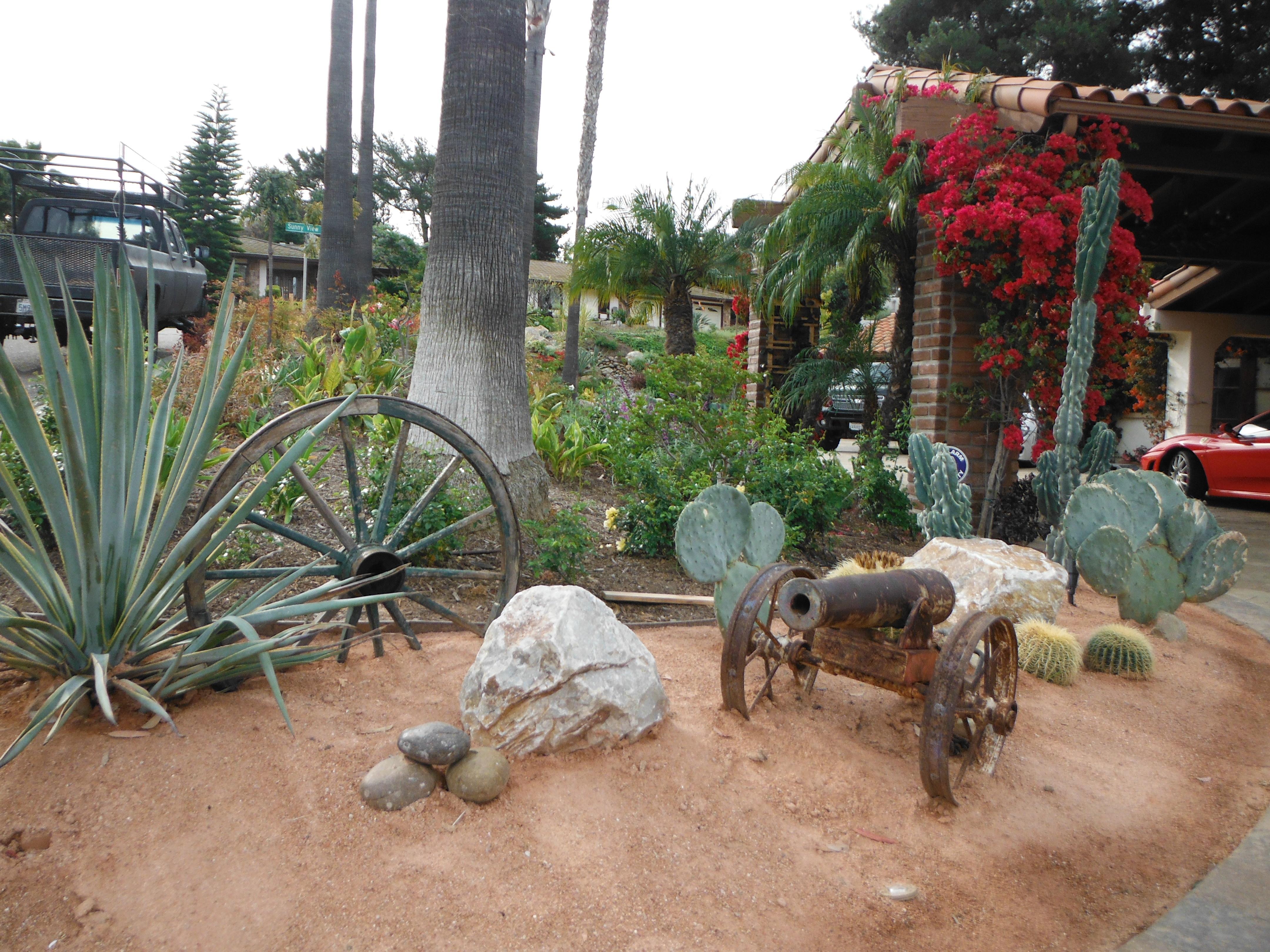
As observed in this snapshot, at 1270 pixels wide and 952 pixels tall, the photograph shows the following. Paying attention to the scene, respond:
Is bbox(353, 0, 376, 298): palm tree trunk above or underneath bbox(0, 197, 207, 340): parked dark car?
above

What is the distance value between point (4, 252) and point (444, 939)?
10.1 meters

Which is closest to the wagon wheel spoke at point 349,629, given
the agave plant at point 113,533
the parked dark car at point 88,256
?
the agave plant at point 113,533

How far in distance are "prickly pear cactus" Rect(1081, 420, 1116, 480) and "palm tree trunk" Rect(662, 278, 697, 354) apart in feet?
24.3

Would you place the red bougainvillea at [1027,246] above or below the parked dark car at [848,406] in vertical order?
above

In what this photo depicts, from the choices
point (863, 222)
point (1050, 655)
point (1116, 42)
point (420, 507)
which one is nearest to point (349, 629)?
point (420, 507)

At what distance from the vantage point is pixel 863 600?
103 inches

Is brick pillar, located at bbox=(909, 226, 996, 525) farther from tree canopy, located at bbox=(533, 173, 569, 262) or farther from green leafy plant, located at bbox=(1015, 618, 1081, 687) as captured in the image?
tree canopy, located at bbox=(533, 173, 569, 262)

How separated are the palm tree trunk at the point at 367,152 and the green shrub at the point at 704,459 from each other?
1102 cm

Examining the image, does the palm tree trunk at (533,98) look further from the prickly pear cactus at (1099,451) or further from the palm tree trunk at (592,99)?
the prickly pear cactus at (1099,451)

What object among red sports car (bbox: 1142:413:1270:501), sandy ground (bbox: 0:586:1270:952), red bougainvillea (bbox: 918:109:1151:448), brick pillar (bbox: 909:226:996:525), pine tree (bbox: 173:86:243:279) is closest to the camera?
sandy ground (bbox: 0:586:1270:952)

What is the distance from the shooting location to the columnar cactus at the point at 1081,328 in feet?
16.1

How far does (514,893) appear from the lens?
6.58 ft

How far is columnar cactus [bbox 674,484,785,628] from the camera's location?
3543 mm

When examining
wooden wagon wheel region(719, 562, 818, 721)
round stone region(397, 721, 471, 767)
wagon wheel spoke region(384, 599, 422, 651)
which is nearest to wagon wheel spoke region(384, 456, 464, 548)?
wagon wheel spoke region(384, 599, 422, 651)
